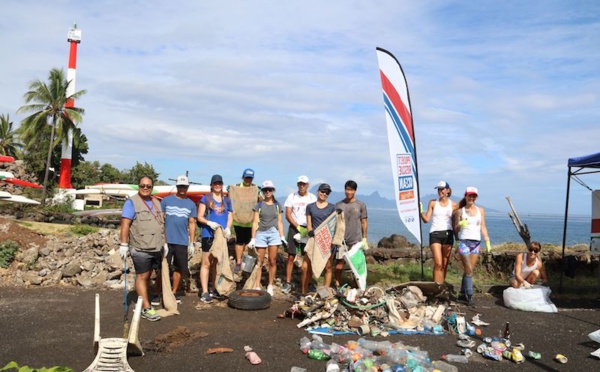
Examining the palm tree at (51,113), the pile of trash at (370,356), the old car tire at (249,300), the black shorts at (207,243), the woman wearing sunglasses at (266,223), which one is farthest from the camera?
the palm tree at (51,113)

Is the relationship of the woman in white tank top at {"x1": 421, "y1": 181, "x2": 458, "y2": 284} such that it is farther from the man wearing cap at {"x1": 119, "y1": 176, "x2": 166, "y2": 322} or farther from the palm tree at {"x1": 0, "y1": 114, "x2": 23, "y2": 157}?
the palm tree at {"x1": 0, "y1": 114, "x2": 23, "y2": 157}

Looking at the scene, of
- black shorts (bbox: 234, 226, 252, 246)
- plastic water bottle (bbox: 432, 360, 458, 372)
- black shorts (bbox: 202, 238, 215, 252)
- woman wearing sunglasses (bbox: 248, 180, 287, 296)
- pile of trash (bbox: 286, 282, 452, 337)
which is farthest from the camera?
black shorts (bbox: 234, 226, 252, 246)

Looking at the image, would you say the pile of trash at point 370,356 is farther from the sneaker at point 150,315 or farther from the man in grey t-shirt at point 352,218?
the man in grey t-shirt at point 352,218

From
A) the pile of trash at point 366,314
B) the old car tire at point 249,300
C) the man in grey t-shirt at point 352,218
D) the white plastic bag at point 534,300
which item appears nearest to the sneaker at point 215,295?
the old car tire at point 249,300

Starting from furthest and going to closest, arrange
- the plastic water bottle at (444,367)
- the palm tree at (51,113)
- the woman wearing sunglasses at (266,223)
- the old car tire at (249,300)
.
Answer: the palm tree at (51,113)
the woman wearing sunglasses at (266,223)
the old car tire at (249,300)
the plastic water bottle at (444,367)

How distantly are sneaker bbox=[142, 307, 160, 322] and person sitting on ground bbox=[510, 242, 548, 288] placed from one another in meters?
6.12

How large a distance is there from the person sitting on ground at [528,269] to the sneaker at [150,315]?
612 centimetres

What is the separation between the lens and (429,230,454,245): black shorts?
871cm

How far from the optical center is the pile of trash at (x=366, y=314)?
22.5ft

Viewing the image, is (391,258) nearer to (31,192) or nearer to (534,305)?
(534,305)

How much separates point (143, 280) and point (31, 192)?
118 ft

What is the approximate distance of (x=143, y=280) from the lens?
7.20 m

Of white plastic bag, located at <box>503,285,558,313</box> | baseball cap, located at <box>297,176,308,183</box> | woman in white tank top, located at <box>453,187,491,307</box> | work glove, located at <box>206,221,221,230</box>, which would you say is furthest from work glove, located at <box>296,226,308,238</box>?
white plastic bag, located at <box>503,285,558,313</box>

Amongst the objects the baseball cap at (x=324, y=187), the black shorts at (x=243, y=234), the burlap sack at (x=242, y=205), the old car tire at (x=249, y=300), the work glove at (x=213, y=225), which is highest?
the baseball cap at (x=324, y=187)
